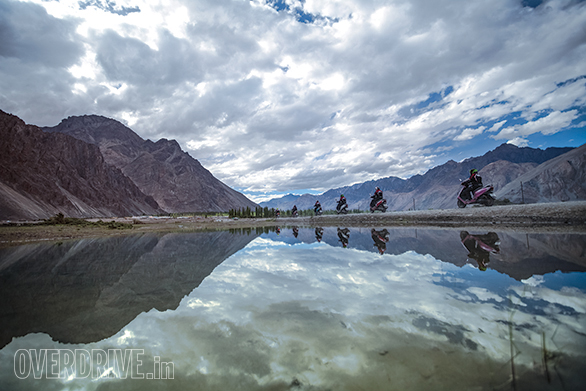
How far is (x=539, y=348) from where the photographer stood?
254cm

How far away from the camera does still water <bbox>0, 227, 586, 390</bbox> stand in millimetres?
2420

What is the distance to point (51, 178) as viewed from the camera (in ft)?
218

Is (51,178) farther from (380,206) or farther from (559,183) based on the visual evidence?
(559,183)

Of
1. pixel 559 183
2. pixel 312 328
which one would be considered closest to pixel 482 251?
pixel 312 328

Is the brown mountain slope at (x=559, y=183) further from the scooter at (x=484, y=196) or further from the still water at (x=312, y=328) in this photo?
the still water at (x=312, y=328)

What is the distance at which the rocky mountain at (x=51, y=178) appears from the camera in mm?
50938

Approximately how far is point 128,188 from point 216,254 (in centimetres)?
11986

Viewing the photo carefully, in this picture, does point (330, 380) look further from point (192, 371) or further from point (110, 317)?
point (110, 317)

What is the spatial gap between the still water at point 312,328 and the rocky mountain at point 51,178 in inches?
1966

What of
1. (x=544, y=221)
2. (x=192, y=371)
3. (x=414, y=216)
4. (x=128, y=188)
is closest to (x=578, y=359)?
(x=192, y=371)

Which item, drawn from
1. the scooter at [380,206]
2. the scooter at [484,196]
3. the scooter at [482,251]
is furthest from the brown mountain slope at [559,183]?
the scooter at [482,251]

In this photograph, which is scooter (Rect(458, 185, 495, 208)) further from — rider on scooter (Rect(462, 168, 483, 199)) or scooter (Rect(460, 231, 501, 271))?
scooter (Rect(460, 231, 501, 271))

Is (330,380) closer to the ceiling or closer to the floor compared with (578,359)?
closer to the floor

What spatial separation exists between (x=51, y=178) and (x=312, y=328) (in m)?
86.6
